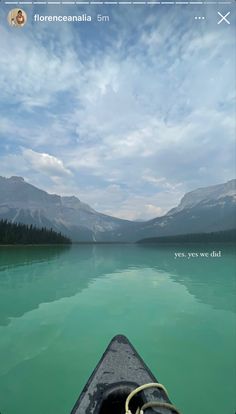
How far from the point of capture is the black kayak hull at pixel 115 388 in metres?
3.76

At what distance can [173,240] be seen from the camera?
186 meters

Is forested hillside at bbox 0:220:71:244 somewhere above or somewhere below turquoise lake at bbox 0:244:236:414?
above

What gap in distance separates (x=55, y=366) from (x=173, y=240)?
18579 cm

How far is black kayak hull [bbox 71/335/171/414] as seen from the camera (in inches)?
148

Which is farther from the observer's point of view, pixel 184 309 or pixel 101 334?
A: pixel 184 309

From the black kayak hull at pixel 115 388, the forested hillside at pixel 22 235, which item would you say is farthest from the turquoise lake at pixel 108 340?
the forested hillside at pixel 22 235

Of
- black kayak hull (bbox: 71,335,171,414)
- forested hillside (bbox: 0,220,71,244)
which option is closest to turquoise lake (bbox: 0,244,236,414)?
black kayak hull (bbox: 71,335,171,414)

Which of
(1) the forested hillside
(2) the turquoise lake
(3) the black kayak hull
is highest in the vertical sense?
(1) the forested hillside

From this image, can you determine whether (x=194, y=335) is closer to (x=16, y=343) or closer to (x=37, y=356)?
(x=37, y=356)

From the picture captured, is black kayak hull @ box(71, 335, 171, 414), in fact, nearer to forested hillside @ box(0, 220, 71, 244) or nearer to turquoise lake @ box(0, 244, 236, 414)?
turquoise lake @ box(0, 244, 236, 414)

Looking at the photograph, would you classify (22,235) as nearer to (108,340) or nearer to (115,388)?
(108,340)

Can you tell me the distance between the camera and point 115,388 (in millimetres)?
4059

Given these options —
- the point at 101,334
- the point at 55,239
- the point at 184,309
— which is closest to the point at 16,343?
the point at 101,334

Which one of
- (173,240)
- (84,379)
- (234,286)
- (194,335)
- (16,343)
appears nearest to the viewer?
(84,379)
